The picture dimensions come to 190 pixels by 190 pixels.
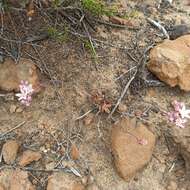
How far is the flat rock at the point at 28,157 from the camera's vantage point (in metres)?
2.77

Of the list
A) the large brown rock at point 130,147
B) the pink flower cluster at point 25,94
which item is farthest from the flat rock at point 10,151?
the large brown rock at point 130,147

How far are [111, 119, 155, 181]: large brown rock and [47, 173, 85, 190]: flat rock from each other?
0.26 metres

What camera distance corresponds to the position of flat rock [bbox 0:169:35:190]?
2715mm

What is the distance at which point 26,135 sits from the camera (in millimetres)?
2861

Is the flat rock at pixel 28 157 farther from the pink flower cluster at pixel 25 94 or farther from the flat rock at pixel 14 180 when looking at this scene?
the pink flower cluster at pixel 25 94

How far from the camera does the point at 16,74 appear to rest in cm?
297

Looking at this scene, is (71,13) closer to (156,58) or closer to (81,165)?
(156,58)

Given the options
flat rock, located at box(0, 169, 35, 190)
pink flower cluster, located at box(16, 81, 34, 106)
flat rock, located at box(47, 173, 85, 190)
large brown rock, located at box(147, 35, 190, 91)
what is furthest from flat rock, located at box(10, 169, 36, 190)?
large brown rock, located at box(147, 35, 190, 91)

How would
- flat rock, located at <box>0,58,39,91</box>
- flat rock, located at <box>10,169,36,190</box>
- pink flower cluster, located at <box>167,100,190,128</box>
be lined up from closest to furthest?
1. flat rock, located at <box>10,169,36,190</box>
2. pink flower cluster, located at <box>167,100,190,128</box>
3. flat rock, located at <box>0,58,39,91</box>

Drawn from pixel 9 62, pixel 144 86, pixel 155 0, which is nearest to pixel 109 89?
pixel 144 86

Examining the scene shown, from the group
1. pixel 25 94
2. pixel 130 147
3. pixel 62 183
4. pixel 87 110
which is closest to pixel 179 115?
pixel 130 147

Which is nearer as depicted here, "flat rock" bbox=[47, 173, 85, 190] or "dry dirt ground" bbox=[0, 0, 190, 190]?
"flat rock" bbox=[47, 173, 85, 190]

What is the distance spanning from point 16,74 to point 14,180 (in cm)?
65

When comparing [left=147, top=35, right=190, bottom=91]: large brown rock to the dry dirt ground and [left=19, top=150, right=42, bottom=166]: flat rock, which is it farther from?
[left=19, top=150, right=42, bottom=166]: flat rock
